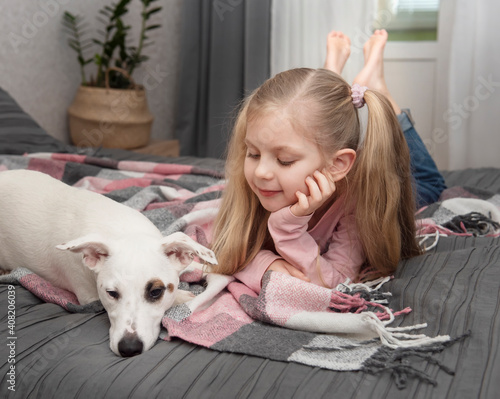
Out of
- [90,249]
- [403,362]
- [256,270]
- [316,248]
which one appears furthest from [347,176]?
[90,249]

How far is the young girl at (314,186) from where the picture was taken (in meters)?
1.36

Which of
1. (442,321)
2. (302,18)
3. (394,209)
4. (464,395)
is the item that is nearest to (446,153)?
(302,18)

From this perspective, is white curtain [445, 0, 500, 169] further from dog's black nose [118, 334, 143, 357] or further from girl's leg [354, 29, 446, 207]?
dog's black nose [118, 334, 143, 357]

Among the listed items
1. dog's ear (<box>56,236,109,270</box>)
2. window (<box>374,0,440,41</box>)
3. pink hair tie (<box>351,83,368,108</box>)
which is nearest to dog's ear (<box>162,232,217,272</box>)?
dog's ear (<box>56,236,109,270</box>)

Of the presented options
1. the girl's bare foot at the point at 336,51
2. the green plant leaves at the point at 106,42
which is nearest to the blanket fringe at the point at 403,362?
the girl's bare foot at the point at 336,51

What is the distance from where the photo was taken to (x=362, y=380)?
1029mm

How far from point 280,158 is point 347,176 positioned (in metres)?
0.21

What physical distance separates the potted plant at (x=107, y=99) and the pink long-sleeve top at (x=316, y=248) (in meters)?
2.12

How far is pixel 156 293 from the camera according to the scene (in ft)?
3.85

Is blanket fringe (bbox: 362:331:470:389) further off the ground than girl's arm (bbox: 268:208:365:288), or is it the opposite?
girl's arm (bbox: 268:208:365:288)

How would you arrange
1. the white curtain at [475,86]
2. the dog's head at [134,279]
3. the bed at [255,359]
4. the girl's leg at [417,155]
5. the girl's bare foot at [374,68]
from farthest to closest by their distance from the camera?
the white curtain at [475,86] → the girl's bare foot at [374,68] → the girl's leg at [417,155] → the dog's head at [134,279] → the bed at [255,359]

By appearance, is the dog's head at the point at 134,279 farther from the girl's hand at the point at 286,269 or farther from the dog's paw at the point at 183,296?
the girl's hand at the point at 286,269

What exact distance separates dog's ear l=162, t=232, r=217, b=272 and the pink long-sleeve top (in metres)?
0.21

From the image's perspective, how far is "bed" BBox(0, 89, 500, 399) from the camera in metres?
1.02
